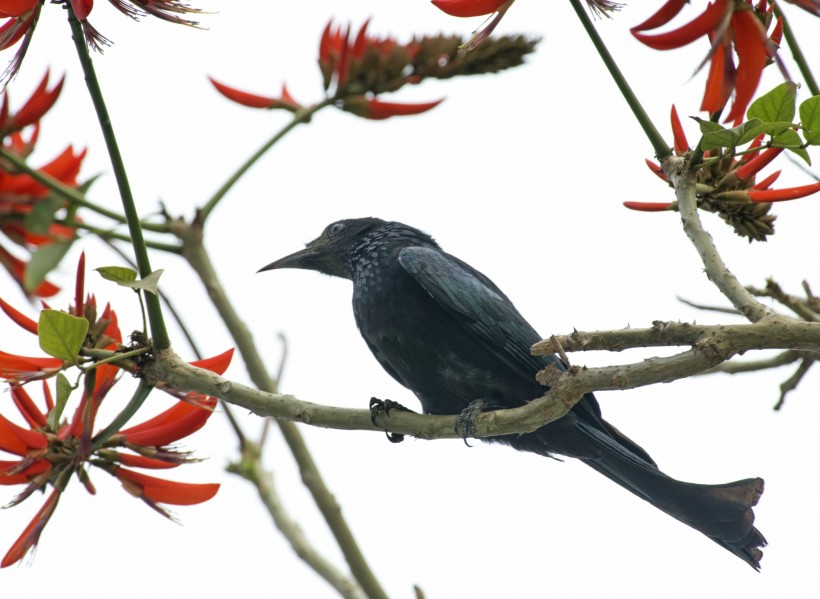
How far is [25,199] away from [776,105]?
2.42m

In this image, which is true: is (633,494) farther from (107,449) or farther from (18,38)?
(18,38)

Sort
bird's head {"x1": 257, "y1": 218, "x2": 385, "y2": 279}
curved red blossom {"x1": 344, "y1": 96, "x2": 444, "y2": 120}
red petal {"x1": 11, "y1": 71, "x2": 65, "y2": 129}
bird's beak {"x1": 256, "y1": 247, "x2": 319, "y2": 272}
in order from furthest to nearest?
bird's beak {"x1": 256, "y1": 247, "x2": 319, "y2": 272}, bird's head {"x1": 257, "y1": 218, "x2": 385, "y2": 279}, curved red blossom {"x1": 344, "y1": 96, "x2": 444, "y2": 120}, red petal {"x1": 11, "y1": 71, "x2": 65, "y2": 129}

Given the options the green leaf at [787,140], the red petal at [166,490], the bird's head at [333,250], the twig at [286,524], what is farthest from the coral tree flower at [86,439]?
the bird's head at [333,250]

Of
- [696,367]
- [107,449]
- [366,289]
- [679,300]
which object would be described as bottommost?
[696,367]

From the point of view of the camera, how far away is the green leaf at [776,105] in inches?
89.3

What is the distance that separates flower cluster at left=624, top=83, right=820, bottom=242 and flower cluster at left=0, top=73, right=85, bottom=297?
6.21 feet

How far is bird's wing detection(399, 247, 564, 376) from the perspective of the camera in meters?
4.30

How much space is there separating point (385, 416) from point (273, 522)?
1026 mm

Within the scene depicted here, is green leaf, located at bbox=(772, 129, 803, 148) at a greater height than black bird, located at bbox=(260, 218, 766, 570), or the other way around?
black bird, located at bbox=(260, 218, 766, 570)

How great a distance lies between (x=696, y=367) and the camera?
93.4 inches

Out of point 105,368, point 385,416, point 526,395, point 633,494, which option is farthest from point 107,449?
point 633,494

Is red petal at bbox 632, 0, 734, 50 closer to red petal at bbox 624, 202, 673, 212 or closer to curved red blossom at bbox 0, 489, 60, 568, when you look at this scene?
red petal at bbox 624, 202, 673, 212

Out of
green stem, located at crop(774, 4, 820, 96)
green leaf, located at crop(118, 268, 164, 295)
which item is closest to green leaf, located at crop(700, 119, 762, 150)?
green stem, located at crop(774, 4, 820, 96)

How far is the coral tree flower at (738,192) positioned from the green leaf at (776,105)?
0.26 meters
